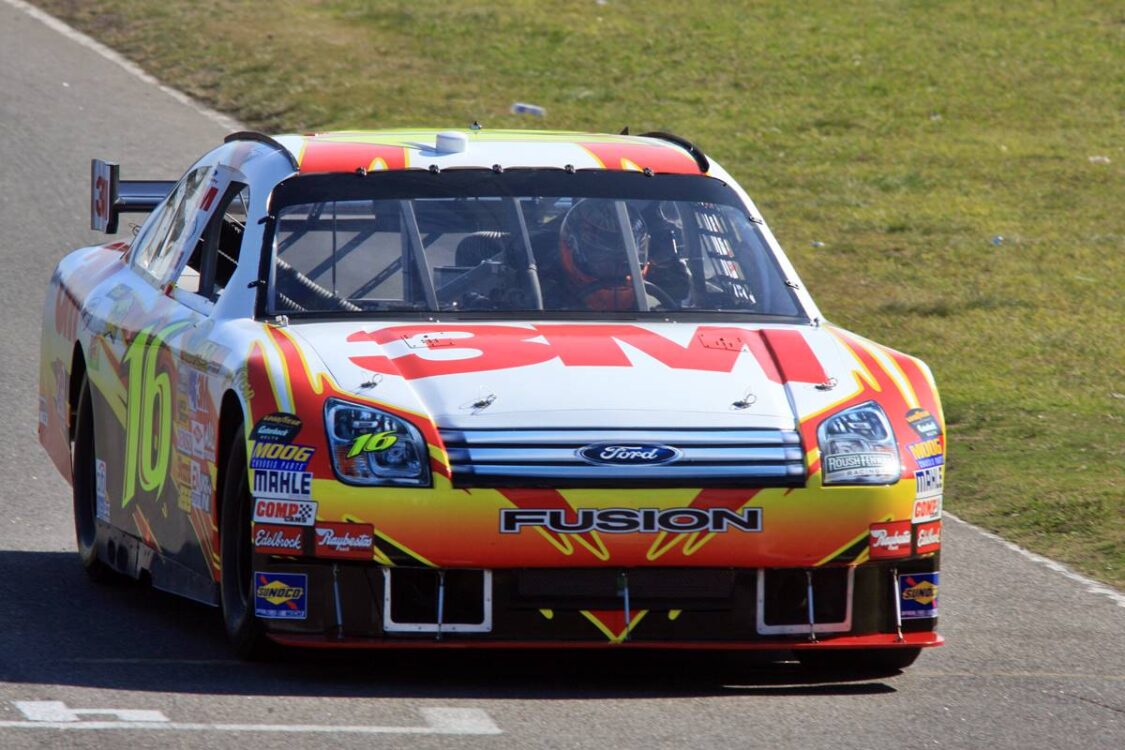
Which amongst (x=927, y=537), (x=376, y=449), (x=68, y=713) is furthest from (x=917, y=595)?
(x=68, y=713)

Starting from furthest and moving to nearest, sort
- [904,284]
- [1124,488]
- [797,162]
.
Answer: [797,162] → [904,284] → [1124,488]

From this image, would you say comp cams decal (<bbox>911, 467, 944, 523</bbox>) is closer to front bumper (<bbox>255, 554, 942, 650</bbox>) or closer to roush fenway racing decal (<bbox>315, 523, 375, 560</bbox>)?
front bumper (<bbox>255, 554, 942, 650</bbox>)

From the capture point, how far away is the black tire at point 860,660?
611 centimetres

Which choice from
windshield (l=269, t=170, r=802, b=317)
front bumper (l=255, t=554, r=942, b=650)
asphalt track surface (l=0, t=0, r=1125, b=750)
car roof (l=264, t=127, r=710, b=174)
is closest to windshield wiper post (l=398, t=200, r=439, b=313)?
windshield (l=269, t=170, r=802, b=317)

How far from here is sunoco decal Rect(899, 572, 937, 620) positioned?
5938mm

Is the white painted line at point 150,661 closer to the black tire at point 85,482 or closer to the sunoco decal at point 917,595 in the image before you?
the black tire at point 85,482

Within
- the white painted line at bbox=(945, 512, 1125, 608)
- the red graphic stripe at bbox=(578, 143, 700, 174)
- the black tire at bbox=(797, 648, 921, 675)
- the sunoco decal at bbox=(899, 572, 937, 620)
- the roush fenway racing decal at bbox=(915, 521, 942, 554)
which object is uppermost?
the red graphic stripe at bbox=(578, 143, 700, 174)

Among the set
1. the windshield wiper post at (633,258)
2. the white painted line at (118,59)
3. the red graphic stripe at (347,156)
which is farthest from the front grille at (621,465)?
the white painted line at (118,59)

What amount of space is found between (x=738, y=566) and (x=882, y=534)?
0.39 meters

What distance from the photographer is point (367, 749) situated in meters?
5.09

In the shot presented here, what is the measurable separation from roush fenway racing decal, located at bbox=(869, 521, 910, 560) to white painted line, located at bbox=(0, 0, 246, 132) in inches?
481

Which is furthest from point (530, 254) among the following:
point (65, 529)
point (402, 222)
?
point (65, 529)

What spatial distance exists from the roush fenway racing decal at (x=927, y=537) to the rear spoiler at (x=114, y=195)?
3.45 metres

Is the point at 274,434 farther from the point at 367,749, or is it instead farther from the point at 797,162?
the point at 797,162
